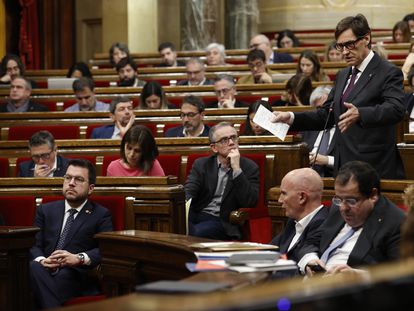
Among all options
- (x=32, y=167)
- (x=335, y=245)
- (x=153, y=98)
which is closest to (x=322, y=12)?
(x=153, y=98)

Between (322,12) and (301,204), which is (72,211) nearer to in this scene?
(301,204)

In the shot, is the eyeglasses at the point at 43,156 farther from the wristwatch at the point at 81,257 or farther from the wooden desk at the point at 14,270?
the wooden desk at the point at 14,270

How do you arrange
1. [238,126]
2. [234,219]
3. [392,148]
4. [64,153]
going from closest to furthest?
[392,148], [234,219], [64,153], [238,126]

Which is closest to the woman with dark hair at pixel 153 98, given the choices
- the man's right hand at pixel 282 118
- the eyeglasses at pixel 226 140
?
the eyeglasses at pixel 226 140

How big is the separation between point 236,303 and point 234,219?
412 centimetres

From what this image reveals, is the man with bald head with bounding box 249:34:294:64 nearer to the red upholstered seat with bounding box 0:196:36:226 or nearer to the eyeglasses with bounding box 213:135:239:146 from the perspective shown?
the eyeglasses with bounding box 213:135:239:146

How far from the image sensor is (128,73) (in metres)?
10.4

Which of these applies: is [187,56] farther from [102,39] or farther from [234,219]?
[234,219]

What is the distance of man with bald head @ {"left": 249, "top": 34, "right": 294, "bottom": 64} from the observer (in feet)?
36.3

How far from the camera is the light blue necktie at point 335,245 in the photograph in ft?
13.9

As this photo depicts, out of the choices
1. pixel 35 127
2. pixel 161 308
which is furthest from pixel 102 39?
pixel 161 308

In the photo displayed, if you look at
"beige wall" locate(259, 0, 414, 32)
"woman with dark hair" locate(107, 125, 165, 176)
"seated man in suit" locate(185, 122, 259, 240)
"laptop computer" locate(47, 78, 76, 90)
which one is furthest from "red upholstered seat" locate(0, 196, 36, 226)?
"beige wall" locate(259, 0, 414, 32)

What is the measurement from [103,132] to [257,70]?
237 cm

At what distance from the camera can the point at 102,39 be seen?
1427cm
